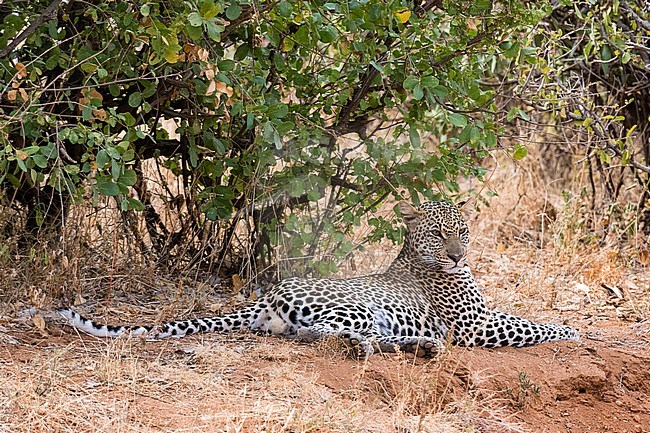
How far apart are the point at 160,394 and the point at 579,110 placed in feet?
16.6

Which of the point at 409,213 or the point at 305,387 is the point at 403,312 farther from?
the point at 305,387

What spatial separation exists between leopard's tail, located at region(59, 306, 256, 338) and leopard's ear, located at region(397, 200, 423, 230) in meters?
1.28

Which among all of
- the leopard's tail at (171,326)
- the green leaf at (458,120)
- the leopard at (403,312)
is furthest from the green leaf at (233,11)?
the leopard's tail at (171,326)

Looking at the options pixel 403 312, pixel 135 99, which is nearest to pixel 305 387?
pixel 403 312

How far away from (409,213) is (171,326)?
184 cm

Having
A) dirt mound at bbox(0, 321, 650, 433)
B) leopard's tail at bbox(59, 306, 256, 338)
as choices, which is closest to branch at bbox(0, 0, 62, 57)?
leopard's tail at bbox(59, 306, 256, 338)

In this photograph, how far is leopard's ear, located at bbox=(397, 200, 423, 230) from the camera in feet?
21.2

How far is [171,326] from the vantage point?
569 cm

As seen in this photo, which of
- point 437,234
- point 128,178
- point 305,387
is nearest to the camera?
point 305,387

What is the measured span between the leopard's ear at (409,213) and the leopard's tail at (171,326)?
128 centimetres

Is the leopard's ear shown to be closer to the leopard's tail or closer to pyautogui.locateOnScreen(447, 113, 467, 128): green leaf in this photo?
pyautogui.locateOnScreen(447, 113, 467, 128): green leaf

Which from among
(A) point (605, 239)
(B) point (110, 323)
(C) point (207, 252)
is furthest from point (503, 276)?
(B) point (110, 323)

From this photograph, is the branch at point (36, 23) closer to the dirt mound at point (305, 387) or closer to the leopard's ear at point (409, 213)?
the dirt mound at point (305, 387)

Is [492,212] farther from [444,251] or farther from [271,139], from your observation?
[271,139]
